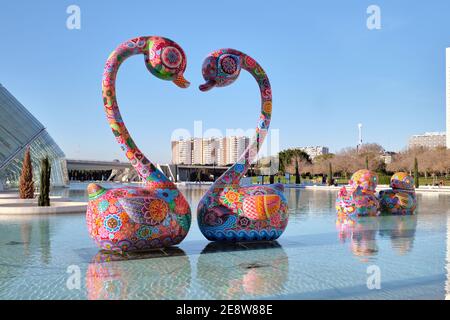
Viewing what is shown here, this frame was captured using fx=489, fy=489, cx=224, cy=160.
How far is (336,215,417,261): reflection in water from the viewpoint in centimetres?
909

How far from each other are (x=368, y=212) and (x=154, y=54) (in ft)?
31.8

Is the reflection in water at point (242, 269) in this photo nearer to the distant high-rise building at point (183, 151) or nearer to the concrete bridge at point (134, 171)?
the distant high-rise building at point (183, 151)

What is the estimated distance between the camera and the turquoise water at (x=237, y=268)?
5832mm

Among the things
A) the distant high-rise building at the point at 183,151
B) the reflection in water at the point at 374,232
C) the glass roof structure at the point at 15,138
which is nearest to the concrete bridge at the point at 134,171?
the distant high-rise building at the point at 183,151

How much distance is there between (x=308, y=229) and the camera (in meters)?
12.3

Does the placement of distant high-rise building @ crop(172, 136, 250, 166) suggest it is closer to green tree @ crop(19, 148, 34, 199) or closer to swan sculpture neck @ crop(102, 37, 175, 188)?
green tree @ crop(19, 148, 34, 199)

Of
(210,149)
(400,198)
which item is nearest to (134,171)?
(210,149)

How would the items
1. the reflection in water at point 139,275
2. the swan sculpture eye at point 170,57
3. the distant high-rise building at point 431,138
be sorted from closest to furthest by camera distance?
the reflection in water at point 139,275 → the swan sculpture eye at point 170,57 → the distant high-rise building at point 431,138

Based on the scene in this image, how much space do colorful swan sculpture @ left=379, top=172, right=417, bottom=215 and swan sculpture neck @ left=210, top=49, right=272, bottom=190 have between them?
325 inches

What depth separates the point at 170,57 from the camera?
840cm

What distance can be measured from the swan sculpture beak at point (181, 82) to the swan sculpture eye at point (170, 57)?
218 millimetres

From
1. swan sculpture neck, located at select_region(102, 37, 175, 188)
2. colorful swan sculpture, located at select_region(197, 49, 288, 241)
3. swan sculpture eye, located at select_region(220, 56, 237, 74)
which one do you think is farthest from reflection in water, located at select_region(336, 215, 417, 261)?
swan sculpture eye, located at select_region(220, 56, 237, 74)

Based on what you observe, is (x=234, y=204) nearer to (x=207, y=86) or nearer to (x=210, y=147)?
(x=207, y=86)

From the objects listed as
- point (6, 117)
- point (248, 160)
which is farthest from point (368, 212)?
point (6, 117)
